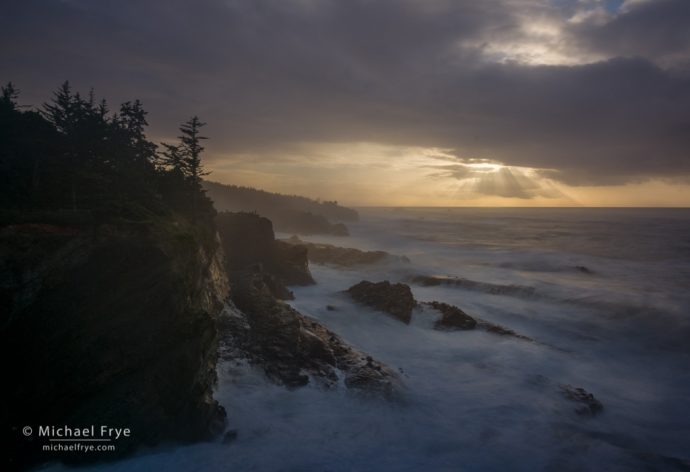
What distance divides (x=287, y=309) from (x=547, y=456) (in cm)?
1520

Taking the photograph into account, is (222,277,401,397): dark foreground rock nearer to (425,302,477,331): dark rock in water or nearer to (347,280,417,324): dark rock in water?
(347,280,417,324): dark rock in water

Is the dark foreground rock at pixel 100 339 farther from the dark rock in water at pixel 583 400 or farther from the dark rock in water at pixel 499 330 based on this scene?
the dark rock in water at pixel 499 330

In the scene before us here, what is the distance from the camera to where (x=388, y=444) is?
562 inches

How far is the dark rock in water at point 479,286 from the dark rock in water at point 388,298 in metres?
12.2

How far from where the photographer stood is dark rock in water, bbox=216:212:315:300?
36125 millimetres

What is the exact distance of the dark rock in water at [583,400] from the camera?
56.0 feet

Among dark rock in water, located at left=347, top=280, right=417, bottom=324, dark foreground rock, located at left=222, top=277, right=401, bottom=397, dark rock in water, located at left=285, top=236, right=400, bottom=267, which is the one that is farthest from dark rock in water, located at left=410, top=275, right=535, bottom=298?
dark foreground rock, located at left=222, top=277, right=401, bottom=397

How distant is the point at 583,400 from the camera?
696 inches

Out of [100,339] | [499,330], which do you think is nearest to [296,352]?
[100,339]

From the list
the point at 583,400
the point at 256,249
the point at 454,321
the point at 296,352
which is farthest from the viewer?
the point at 256,249

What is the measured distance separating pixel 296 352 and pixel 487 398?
1013cm

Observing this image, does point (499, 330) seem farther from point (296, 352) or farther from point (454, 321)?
point (296, 352)

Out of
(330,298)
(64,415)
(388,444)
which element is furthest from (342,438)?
(330,298)

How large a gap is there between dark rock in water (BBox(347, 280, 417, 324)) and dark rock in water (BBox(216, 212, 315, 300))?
301 inches
